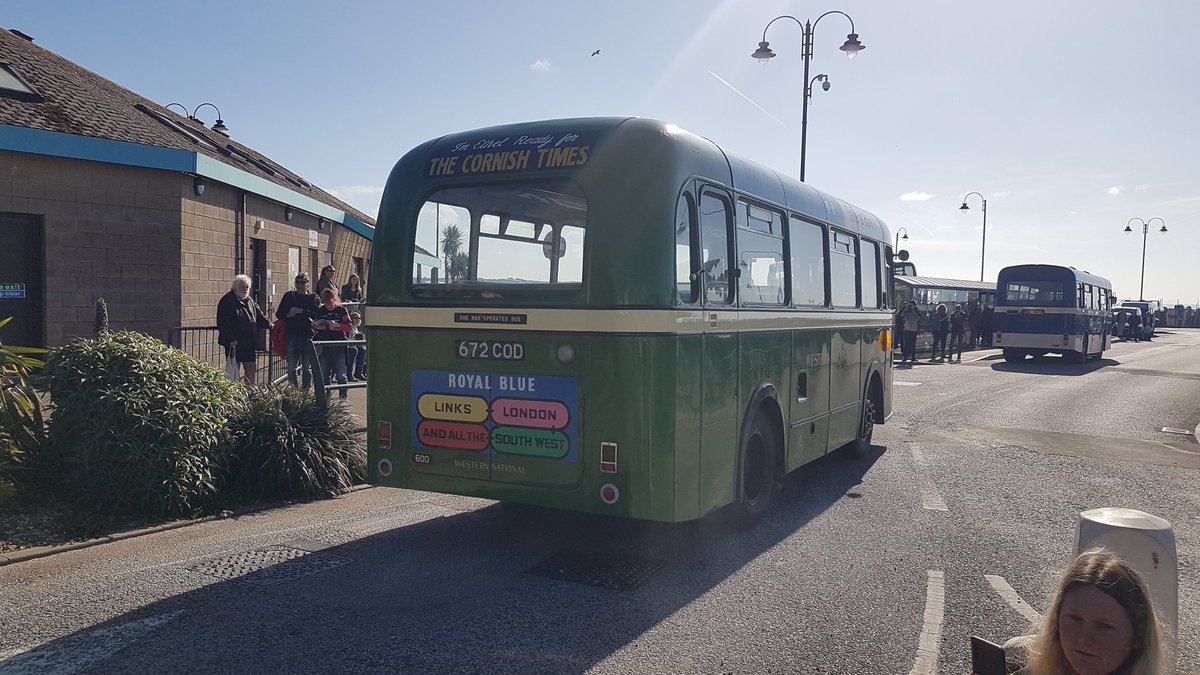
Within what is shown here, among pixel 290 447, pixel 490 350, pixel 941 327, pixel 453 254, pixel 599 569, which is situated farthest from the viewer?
pixel 941 327

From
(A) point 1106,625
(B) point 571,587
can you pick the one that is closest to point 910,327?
(B) point 571,587

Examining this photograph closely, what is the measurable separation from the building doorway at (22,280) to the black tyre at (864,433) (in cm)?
1235

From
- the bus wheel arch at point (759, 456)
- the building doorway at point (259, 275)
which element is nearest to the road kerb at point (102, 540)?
the bus wheel arch at point (759, 456)

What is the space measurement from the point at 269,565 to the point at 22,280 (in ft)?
36.4

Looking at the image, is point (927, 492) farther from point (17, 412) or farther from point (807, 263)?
point (17, 412)

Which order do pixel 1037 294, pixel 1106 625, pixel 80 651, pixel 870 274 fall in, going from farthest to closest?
1. pixel 1037 294
2. pixel 870 274
3. pixel 80 651
4. pixel 1106 625

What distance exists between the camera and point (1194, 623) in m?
5.22

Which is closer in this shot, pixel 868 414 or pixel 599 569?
pixel 599 569

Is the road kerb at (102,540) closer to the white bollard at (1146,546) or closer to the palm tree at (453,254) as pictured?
the palm tree at (453,254)

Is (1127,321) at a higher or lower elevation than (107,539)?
higher

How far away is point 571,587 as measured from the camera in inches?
218

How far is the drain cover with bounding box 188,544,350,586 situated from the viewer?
5594 millimetres

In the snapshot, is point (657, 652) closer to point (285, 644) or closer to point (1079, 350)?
point (285, 644)

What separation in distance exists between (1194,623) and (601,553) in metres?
3.62
